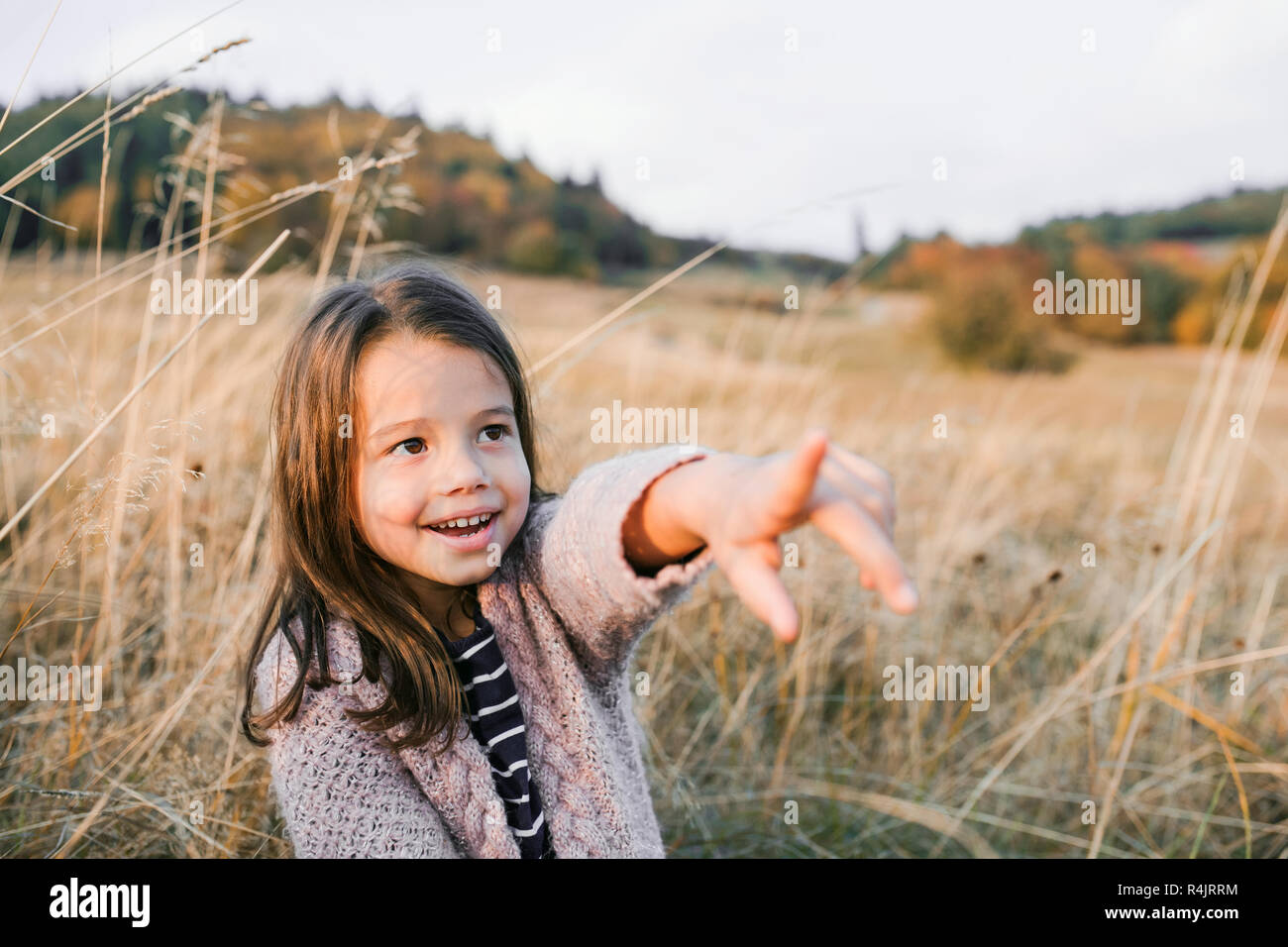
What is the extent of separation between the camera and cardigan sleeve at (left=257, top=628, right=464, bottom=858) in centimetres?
104

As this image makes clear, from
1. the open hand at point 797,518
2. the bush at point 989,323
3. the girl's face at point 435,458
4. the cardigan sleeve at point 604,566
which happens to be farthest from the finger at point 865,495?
the bush at point 989,323

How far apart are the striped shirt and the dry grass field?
0.44m

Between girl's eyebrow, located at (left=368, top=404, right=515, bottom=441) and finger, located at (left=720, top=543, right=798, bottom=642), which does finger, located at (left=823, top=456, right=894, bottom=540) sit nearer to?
finger, located at (left=720, top=543, right=798, bottom=642)

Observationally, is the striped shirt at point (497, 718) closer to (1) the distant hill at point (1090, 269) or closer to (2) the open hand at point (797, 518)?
(2) the open hand at point (797, 518)

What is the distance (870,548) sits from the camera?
709 millimetres

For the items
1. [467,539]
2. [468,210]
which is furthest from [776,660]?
[468,210]

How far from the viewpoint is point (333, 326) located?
1.13m

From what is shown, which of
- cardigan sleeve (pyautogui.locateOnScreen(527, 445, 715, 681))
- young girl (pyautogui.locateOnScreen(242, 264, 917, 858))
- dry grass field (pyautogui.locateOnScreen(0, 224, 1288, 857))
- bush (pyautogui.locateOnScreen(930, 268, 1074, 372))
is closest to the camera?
cardigan sleeve (pyautogui.locateOnScreen(527, 445, 715, 681))

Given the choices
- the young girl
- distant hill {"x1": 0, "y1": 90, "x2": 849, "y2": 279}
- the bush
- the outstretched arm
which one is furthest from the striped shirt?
the bush

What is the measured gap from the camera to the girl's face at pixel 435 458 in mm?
1037

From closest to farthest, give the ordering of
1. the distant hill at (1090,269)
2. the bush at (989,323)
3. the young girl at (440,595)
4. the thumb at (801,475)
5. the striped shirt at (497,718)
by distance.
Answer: the thumb at (801,475) → the young girl at (440,595) → the striped shirt at (497,718) → the bush at (989,323) → the distant hill at (1090,269)
